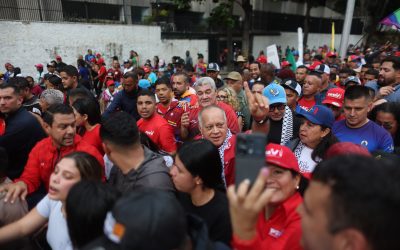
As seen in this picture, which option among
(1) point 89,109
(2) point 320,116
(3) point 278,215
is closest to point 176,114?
(1) point 89,109

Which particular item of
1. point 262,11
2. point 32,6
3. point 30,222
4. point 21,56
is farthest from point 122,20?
point 30,222

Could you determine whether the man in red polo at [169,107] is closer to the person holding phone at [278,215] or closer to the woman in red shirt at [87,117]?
the woman in red shirt at [87,117]

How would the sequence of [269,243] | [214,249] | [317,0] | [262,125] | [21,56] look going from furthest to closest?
[317,0], [21,56], [262,125], [269,243], [214,249]

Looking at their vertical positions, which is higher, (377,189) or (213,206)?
(377,189)

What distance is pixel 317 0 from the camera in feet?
91.2

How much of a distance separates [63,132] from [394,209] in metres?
2.59

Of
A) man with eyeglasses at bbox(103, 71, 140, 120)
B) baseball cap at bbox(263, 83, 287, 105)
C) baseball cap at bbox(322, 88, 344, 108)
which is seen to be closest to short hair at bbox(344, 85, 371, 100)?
baseball cap at bbox(263, 83, 287, 105)

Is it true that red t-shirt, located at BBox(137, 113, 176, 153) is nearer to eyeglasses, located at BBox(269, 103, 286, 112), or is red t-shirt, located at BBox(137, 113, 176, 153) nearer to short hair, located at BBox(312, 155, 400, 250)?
eyeglasses, located at BBox(269, 103, 286, 112)

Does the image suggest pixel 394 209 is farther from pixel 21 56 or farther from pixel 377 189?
pixel 21 56

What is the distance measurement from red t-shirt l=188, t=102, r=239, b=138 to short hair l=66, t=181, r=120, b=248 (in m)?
2.13

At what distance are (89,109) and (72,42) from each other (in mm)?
13569

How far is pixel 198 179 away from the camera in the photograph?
210 centimetres

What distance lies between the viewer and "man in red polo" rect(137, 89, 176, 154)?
348 centimetres

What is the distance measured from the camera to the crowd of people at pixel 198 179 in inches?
44.6
